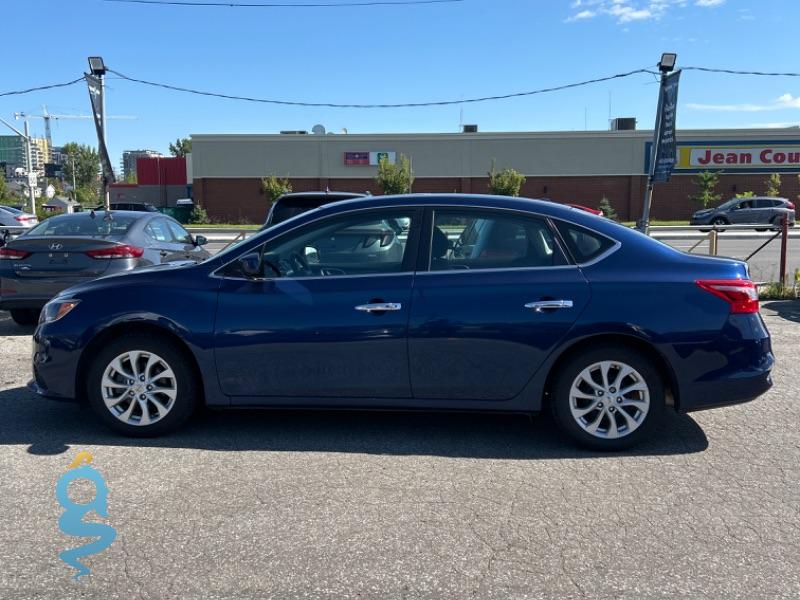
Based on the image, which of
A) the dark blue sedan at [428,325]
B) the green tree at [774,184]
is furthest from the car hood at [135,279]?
the green tree at [774,184]

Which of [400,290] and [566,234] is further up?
[566,234]

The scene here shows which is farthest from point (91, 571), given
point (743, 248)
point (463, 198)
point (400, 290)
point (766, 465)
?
point (743, 248)

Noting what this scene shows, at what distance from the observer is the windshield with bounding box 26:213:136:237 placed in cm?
841

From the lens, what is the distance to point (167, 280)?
4.74 m

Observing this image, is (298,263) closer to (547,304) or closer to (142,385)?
(142,385)

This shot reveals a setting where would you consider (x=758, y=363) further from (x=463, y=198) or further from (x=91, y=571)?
(x=91, y=571)

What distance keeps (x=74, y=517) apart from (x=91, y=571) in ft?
1.93

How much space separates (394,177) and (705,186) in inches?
706

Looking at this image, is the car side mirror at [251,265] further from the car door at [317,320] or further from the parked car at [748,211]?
the parked car at [748,211]

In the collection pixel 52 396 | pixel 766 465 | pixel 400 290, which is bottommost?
pixel 766 465

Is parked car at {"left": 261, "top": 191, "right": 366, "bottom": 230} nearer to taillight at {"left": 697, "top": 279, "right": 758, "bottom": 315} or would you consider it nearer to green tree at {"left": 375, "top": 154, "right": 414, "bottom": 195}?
taillight at {"left": 697, "top": 279, "right": 758, "bottom": 315}

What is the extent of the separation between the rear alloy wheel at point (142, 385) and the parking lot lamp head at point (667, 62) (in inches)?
447

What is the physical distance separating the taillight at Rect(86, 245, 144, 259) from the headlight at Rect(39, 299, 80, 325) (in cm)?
327

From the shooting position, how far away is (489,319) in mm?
4469
